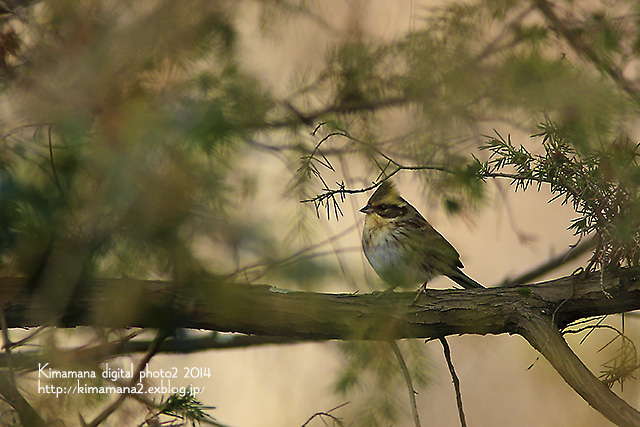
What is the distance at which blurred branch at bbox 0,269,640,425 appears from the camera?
1928mm

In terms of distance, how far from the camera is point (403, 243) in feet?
10.9

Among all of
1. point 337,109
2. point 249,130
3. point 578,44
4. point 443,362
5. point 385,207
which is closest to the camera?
point 249,130

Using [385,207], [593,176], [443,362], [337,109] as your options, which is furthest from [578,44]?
[443,362]

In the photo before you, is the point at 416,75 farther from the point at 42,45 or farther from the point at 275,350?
the point at 275,350

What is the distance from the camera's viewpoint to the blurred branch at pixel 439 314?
193cm

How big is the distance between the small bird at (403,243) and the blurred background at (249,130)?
16cm

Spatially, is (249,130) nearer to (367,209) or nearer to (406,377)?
(406,377)

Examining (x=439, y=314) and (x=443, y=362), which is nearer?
(x=439, y=314)

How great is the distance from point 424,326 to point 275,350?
1.43 meters

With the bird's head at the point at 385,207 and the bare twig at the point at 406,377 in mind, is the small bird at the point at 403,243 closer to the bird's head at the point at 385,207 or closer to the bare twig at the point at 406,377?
the bird's head at the point at 385,207

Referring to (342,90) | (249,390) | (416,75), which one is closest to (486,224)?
(249,390)

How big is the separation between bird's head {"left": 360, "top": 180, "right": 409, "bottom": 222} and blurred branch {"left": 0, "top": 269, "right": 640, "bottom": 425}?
101 centimetres

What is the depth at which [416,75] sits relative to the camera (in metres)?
2.15

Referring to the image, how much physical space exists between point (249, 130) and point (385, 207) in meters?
1.63
